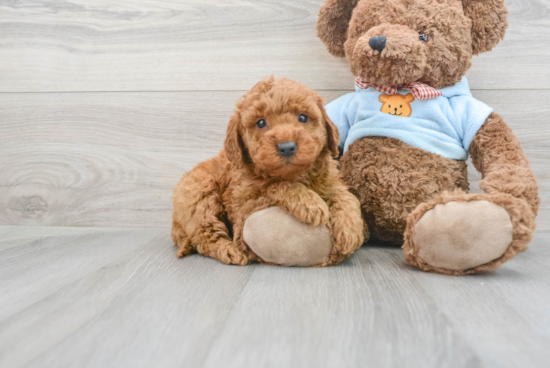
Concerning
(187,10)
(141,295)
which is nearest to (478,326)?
(141,295)

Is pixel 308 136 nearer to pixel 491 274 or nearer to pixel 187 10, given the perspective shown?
pixel 491 274

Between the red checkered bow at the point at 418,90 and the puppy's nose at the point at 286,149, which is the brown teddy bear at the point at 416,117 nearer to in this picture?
the red checkered bow at the point at 418,90

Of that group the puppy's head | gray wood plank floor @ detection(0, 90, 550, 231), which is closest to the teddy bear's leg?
the puppy's head

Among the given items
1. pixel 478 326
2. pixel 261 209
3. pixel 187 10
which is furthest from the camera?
pixel 187 10

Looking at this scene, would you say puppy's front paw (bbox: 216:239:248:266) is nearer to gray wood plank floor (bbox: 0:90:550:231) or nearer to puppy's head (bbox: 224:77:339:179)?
puppy's head (bbox: 224:77:339:179)

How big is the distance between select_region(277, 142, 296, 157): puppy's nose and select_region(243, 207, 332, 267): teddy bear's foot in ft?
0.37

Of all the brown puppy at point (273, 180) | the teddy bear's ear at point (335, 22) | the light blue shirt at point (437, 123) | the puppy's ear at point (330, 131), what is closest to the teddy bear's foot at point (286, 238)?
the brown puppy at point (273, 180)

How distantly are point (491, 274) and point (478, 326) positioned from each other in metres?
0.23

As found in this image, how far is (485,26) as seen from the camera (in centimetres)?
79

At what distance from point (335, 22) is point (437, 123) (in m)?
0.31

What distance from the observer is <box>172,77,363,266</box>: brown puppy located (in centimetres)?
65

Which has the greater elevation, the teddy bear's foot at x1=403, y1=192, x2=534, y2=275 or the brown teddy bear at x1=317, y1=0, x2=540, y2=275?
the brown teddy bear at x1=317, y1=0, x2=540, y2=275

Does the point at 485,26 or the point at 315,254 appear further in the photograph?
the point at 485,26

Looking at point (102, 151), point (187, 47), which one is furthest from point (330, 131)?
point (102, 151)
